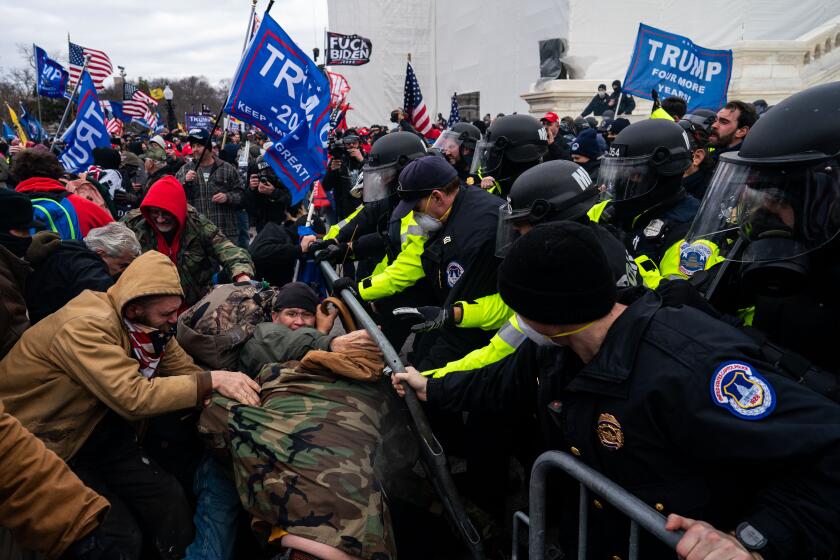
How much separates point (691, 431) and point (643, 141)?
241 cm

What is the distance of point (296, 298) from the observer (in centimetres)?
311

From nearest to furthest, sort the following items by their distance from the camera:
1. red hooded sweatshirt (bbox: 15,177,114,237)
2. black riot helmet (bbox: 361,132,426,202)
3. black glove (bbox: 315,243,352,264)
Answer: black glove (bbox: 315,243,352,264) < red hooded sweatshirt (bbox: 15,177,114,237) < black riot helmet (bbox: 361,132,426,202)

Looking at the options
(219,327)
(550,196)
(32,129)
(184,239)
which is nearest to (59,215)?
(184,239)

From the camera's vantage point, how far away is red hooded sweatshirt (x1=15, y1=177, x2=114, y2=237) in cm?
440

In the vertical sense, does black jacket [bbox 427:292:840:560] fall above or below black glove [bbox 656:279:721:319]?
below

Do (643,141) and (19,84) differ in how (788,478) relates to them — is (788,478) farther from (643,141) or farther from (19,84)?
(19,84)

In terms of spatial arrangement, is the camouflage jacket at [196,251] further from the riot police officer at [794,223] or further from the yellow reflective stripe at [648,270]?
the riot police officer at [794,223]

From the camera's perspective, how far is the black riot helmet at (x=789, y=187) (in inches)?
77.0

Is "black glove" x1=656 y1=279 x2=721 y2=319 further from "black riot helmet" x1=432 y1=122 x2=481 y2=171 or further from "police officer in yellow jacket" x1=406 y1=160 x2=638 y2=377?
"black riot helmet" x1=432 y1=122 x2=481 y2=171

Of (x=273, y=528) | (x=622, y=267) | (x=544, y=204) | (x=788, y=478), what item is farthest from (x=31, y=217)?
(x=788, y=478)

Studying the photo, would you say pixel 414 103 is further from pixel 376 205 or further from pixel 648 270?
pixel 648 270

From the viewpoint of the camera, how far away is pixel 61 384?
2.35 metres

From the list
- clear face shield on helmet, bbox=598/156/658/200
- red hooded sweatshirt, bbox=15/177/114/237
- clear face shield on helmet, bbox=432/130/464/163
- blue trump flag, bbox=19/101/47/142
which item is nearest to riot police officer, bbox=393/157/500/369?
clear face shield on helmet, bbox=598/156/658/200

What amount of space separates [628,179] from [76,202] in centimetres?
419
